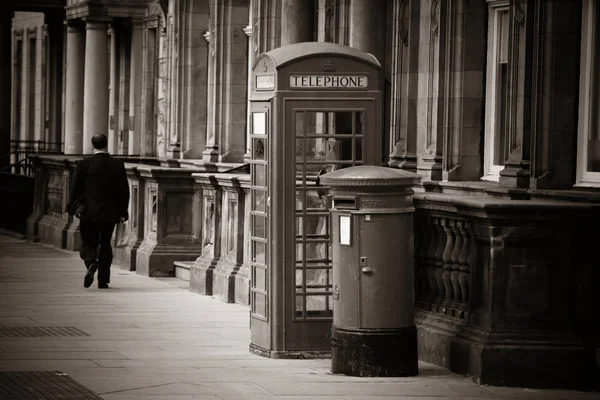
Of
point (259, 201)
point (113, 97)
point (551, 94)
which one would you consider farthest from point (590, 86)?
point (113, 97)

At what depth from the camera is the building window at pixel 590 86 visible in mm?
→ 11891

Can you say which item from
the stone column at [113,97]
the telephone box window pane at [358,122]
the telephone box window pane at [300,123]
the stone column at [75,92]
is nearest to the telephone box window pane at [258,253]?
the telephone box window pane at [300,123]

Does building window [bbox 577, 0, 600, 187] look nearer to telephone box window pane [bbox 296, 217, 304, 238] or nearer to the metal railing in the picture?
telephone box window pane [bbox 296, 217, 304, 238]

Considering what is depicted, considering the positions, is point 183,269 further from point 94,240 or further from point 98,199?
point 98,199

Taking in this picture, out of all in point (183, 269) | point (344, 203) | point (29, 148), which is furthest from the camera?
point (29, 148)

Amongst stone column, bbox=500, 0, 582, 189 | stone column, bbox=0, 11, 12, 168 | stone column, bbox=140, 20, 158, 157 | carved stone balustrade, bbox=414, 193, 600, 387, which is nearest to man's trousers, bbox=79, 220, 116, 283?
stone column, bbox=500, 0, 582, 189

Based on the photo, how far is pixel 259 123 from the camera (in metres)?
12.2

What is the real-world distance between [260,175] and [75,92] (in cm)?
1895

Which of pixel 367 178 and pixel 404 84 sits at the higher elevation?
pixel 404 84

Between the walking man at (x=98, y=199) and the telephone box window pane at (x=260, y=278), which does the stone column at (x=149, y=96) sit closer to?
the walking man at (x=98, y=199)

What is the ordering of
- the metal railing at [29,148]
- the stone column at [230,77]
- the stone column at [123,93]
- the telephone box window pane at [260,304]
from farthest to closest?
1. the metal railing at [29,148]
2. the stone column at [123,93]
3. the stone column at [230,77]
4. the telephone box window pane at [260,304]

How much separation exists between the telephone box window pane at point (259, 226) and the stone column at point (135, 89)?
1581cm

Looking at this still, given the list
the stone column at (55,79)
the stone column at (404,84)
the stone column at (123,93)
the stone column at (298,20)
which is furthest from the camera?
the stone column at (55,79)

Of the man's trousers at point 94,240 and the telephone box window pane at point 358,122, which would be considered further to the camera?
the man's trousers at point 94,240
